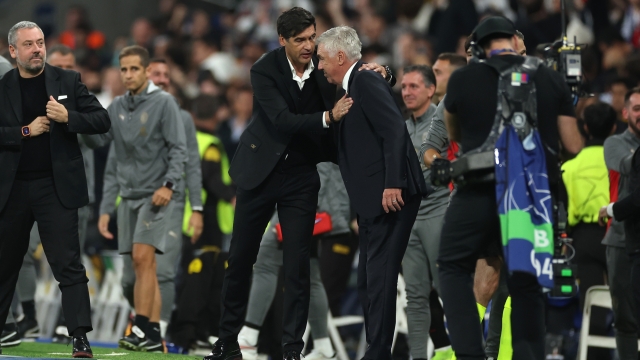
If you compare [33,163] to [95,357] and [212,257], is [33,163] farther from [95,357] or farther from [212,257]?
[212,257]

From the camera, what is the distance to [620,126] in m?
10.9

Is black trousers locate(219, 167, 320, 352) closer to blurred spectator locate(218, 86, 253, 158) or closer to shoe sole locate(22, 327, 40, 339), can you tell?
shoe sole locate(22, 327, 40, 339)

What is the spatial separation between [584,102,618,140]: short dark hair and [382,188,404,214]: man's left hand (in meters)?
3.58

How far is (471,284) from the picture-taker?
251 inches

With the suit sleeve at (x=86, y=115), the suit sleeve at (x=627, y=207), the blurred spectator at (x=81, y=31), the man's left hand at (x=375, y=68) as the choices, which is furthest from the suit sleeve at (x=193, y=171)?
the blurred spectator at (x=81, y=31)

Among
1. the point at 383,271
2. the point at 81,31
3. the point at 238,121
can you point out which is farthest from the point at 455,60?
the point at 81,31

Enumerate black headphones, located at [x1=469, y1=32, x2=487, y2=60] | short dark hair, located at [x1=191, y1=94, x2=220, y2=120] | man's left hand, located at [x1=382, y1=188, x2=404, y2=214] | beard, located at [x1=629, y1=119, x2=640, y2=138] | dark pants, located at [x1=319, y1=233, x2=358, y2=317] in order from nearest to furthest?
black headphones, located at [x1=469, y1=32, x2=487, y2=60] → man's left hand, located at [x1=382, y1=188, x2=404, y2=214] → beard, located at [x1=629, y1=119, x2=640, y2=138] → dark pants, located at [x1=319, y1=233, x2=358, y2=317] → short dark hair, located at [x1=191, y1=94, x2=220, y2=120]

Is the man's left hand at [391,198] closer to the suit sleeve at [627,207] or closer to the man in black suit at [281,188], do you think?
the man in black suit at [281,188]

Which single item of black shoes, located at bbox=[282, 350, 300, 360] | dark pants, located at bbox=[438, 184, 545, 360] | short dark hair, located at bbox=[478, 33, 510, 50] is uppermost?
short dark hair, located at bbox=[478, 33, 510, 50]

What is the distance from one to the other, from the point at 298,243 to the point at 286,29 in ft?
5.01

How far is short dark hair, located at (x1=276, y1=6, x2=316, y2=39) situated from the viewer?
24.6 ft

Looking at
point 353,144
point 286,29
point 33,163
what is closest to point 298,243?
point 353,144

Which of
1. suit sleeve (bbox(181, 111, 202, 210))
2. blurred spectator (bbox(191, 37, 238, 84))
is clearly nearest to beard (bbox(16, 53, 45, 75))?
suit sleeve (bbox(181, 111, 202, 210))

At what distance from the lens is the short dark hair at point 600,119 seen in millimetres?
9883
